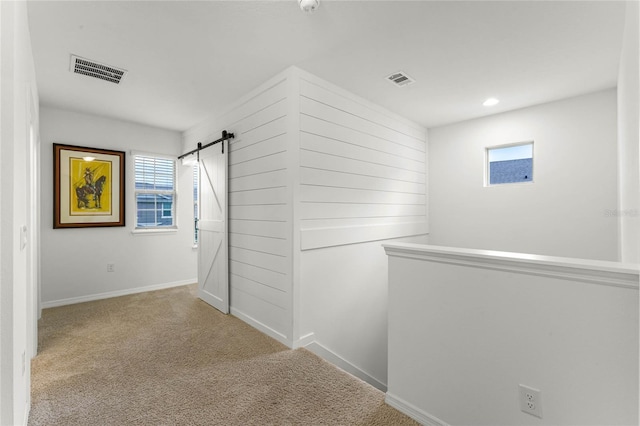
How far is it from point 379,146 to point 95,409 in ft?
12.0

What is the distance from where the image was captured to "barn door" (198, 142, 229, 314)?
3646mm

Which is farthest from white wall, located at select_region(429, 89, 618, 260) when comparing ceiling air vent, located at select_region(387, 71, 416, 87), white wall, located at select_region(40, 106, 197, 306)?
white wall, located at select_region(40, 106, 197, 306)

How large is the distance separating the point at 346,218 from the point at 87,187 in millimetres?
3598

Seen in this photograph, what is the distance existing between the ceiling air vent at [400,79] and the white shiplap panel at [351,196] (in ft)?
4.06

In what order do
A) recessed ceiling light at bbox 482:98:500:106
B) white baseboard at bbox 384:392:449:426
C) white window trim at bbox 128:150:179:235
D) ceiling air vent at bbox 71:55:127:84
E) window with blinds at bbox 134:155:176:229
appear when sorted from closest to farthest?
white baseboard at bbox 384:392:449:426 < ceiling air vent at bbox 71:55:127:84 < recessed ceiling light at bbox 482:98:500:106 < white window trim at bbox 128:150:179:235 < window with blinds at bbox 134:155:176:229

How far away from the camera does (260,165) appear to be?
3.13 metres

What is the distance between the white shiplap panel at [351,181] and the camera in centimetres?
290

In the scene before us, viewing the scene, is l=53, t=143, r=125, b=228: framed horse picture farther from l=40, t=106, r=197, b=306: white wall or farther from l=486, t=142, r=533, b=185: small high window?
l=486, t=142, r=533, b=185: small high window

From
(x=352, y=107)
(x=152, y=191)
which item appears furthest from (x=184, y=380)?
(x=152, y=191)

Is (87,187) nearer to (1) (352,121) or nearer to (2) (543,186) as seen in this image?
(1) (352,121)

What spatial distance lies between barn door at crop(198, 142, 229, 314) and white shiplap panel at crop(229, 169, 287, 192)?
190 millimetres

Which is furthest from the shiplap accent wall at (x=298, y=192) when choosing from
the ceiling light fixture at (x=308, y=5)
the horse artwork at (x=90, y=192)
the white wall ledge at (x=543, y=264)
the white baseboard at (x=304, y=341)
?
the horse artwork at (x=90, y=192)

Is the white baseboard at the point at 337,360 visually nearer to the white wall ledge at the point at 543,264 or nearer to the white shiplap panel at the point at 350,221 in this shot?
the white shiplap panel at the point at 350,221

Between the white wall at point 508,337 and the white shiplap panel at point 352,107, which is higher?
the white shiplap panel at point 352,107
